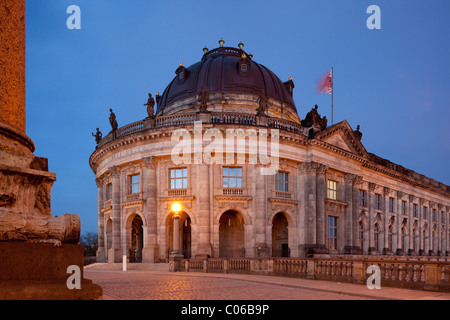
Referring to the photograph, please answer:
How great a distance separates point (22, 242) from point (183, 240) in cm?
→ 3312

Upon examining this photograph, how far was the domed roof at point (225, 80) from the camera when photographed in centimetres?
4219

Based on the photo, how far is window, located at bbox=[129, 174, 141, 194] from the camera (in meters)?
36.3

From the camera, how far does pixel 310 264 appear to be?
1902 cm

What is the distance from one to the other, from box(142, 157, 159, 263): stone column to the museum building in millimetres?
82

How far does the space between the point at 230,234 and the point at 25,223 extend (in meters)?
32.1

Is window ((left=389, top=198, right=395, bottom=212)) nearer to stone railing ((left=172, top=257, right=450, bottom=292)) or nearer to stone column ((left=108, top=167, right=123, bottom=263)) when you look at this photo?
stone column ((left=108, top=167, right=123, bottom=263))

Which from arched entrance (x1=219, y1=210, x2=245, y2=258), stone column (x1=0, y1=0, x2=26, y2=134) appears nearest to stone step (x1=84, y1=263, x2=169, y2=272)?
arched entrance (x1=219, y1=210, x2=245, y2=258)

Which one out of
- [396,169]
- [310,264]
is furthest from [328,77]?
[310,264]

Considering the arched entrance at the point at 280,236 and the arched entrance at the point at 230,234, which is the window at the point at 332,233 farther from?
the arched entrance at the point at 230,234

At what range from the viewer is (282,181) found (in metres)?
35.9

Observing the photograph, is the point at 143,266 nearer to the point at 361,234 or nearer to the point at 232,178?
the point at 232,178

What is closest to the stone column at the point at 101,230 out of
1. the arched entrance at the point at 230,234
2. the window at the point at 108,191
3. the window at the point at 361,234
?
the window at the point at 108,191

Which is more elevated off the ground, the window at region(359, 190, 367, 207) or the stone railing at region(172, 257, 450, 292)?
the window at region(359, 190, 367, 207)
